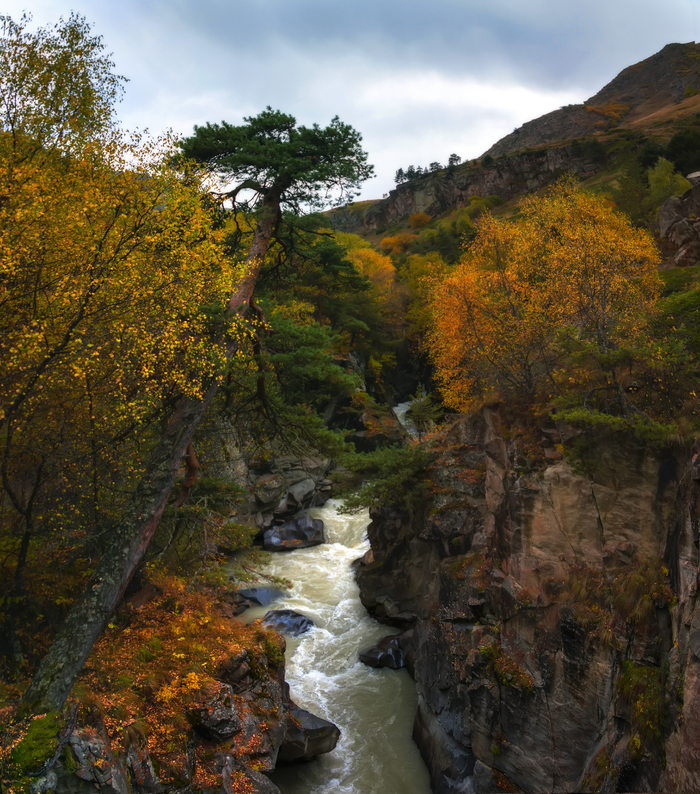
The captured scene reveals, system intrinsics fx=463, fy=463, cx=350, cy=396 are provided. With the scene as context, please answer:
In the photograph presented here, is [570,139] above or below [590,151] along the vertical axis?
above

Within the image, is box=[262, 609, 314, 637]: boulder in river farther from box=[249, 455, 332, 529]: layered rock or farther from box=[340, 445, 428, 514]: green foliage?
box=[249, 455, 332, 529]: layered rock

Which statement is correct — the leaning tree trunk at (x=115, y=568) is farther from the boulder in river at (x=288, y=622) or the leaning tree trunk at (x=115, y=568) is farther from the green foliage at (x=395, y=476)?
the boulder in river at (x=288, y=622)

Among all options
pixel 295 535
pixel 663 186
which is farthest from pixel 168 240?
pixel 663 186

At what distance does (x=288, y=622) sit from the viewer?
20.6 meters

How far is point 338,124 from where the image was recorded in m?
15.3

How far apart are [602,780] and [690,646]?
3.95 meters

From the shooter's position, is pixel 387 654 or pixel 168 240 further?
pixel 387 654

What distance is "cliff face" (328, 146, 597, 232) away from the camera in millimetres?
88944

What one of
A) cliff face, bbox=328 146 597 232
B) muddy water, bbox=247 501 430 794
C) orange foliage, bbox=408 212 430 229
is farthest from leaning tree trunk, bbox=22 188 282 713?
orange foliage, bbox=408 212 430 229

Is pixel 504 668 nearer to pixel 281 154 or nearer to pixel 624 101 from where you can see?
pixel 281 154

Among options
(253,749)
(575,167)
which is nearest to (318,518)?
(253,749)

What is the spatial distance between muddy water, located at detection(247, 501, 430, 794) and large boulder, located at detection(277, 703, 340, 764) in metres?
0.40

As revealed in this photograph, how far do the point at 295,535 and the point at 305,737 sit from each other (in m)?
15.0

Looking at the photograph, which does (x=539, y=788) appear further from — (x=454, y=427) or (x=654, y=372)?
(x=454, y=427)
